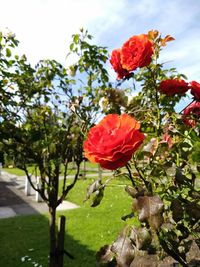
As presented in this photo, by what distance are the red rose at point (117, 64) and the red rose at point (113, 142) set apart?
1.47 feet

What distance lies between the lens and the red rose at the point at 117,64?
141cm

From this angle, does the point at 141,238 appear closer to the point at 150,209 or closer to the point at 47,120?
the point at 150,209

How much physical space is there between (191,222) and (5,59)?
2671 mm

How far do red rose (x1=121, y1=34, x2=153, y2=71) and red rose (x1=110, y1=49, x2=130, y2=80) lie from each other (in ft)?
0.24

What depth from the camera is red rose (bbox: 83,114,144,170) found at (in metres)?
0.93

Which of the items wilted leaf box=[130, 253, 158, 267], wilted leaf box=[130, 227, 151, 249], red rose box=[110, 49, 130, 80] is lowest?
wilted leaf box=[130, 253, 158, 267]

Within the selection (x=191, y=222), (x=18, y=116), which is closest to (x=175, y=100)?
(x=191, y=222)

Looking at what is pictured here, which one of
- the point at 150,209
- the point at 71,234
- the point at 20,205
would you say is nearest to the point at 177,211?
the point at 150,209

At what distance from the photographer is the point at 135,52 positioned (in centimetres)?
131

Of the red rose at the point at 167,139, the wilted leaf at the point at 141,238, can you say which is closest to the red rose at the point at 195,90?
the red rose at the point at 167,139

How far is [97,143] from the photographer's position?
3.15ft

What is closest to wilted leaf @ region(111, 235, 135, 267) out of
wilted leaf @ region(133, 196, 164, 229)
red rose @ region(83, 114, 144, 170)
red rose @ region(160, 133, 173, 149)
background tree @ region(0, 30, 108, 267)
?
wilted leaf @ region(133, 196, 164, 229)

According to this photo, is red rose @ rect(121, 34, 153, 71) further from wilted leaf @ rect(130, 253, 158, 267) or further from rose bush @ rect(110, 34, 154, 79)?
A: wilted leaf @ rect(130, 253, 158, 267)

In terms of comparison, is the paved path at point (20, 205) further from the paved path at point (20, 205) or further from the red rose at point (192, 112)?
the red rose at point (192, 112)
